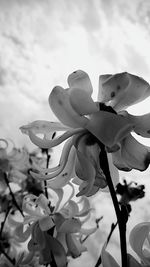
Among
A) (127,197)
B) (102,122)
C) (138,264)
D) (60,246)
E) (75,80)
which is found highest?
(75,80)

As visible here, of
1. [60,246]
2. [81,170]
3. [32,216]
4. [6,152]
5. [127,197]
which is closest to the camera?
[81,170]

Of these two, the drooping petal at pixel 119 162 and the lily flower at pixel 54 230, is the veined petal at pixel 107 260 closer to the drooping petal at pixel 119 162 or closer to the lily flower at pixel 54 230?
the drooping petal at pixel 119 162

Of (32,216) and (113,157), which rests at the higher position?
(113,157)

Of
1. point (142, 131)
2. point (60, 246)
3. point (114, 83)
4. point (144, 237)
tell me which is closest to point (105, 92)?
point (114, 83)

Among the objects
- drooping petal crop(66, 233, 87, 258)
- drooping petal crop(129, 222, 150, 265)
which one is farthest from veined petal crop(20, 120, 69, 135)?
drooping petal crop(66, 233, 87, 258)

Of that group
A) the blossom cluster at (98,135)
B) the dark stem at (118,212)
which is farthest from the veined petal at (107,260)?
the dark stem at (118,212)

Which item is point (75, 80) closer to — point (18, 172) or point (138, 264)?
point (138, 264)

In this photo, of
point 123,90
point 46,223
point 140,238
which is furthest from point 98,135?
point 46,223

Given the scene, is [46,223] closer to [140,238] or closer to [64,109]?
[140,238]
